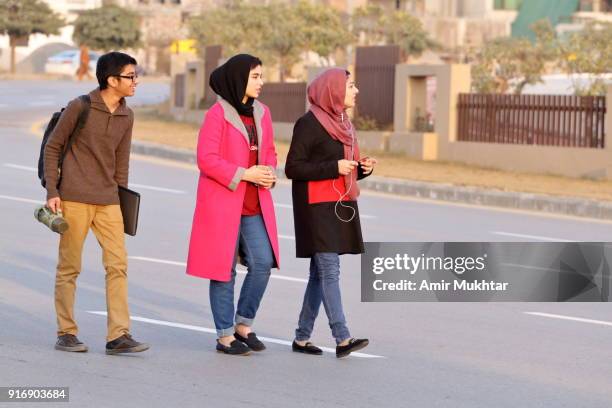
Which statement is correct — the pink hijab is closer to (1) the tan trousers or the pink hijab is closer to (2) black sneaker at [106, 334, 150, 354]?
(1) the tan trousers

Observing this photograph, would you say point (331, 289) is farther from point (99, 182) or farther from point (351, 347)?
point (99, 182)

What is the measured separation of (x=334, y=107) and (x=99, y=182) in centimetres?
141

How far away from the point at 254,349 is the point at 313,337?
81cm

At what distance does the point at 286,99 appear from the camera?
31750mm

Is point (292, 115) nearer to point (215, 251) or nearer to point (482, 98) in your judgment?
point (482, 98)

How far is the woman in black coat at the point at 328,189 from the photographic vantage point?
28.8 feet

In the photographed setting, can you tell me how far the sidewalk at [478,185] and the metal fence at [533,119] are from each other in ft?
2.32

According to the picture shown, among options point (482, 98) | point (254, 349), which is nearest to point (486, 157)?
point (482, 98)

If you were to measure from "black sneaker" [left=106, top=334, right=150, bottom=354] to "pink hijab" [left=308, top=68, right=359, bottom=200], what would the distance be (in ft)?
4.99

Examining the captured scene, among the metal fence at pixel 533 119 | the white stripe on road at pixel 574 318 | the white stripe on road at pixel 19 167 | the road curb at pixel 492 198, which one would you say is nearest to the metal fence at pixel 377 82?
the metal fence at pixel 533 119

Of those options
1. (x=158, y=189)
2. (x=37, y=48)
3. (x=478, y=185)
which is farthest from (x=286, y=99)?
(x=37, y=48)

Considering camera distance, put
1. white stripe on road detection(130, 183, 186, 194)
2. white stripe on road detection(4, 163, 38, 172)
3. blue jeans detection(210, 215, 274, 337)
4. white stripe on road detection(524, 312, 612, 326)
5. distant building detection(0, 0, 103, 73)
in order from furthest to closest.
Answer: distant building detection(0, 0, 103, 73) → white stripe on road detection(4, 163, 38, 172) → white stripe on road detection(130, 183, 186, 194) → white stripe on road detection(524, 312, 612, 326) → blue jeans detection(210, 215, 274, 337)

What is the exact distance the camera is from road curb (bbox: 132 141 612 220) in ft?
65.1

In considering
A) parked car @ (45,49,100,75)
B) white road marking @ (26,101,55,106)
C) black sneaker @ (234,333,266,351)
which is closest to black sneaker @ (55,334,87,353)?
black sneaker @ (234,333,266,351)
